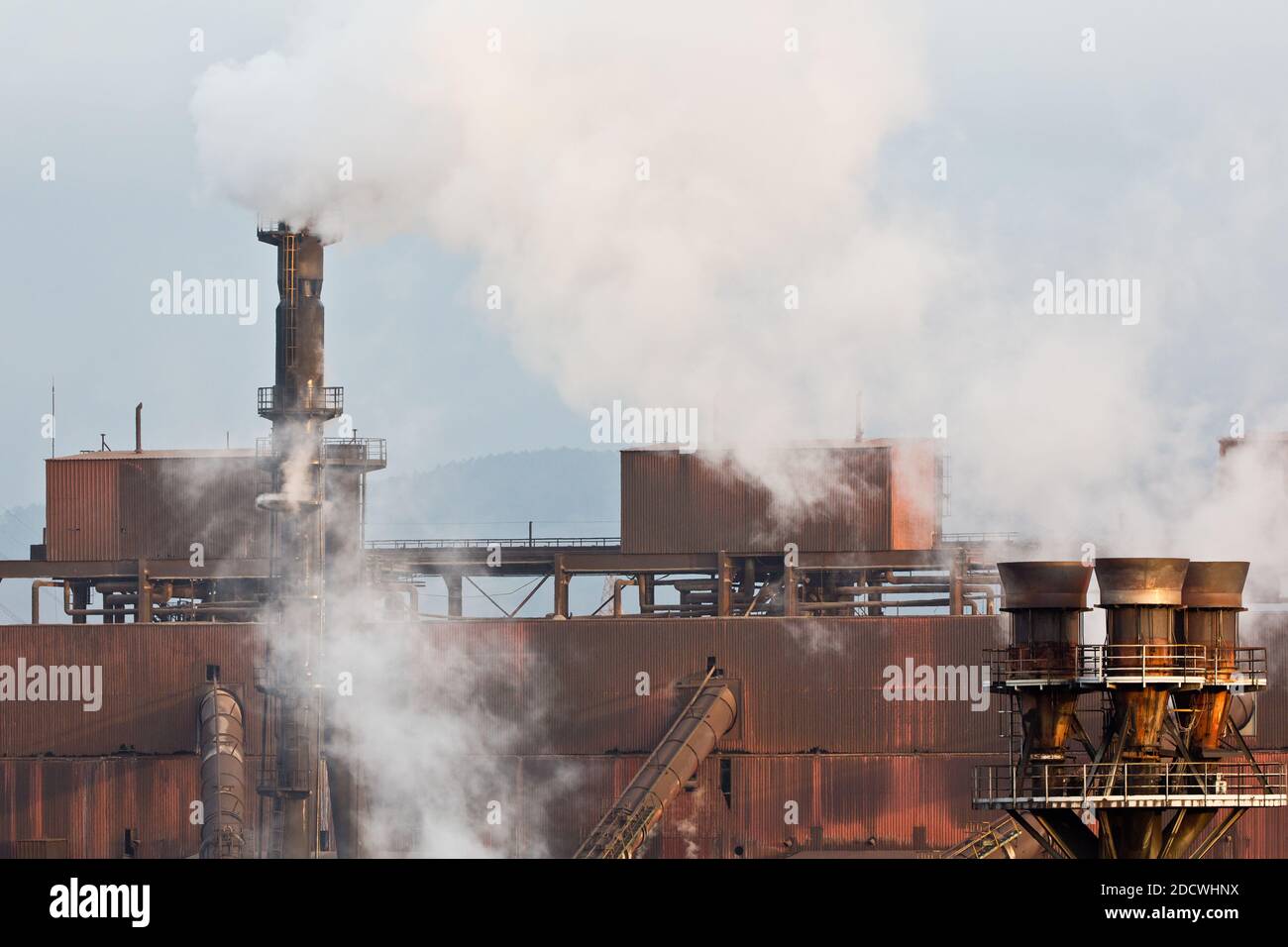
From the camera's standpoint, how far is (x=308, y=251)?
62.6m

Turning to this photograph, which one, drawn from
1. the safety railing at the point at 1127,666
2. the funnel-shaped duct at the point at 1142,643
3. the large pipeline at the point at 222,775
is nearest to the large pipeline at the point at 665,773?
the large pipeline at the point at 222,775

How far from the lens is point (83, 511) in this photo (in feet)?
262

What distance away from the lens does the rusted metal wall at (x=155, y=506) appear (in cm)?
7784

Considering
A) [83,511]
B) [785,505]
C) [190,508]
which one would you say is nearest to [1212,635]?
[785,505]

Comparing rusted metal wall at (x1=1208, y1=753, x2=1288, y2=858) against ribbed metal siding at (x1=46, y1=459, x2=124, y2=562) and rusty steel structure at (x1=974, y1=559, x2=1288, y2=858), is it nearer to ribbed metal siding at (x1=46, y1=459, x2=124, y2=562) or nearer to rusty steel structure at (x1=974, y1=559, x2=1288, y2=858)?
rusty steel structure at (x1=974, y1=559, x2=1288, y2=858)

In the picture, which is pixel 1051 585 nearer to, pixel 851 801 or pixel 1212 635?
pixel 1212 635

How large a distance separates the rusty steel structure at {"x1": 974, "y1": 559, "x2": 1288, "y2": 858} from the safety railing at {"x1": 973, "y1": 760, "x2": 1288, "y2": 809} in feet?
0.11

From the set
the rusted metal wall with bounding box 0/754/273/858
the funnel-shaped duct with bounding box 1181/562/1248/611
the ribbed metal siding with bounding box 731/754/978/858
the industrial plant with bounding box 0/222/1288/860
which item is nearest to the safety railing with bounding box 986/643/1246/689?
the funnel-shaped duct with bounding box 1181/562/1248/611

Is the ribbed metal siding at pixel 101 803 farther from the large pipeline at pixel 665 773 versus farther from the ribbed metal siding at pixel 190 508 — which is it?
the large pipeline at pixel 665 773

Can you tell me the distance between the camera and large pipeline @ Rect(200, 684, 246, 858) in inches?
2576

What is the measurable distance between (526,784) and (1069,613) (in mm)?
29715

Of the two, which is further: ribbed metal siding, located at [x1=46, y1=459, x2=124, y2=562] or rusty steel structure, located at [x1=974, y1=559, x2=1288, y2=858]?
ribbed metal siding, located at [x1=46, y1=459, x2=124, y2=562]

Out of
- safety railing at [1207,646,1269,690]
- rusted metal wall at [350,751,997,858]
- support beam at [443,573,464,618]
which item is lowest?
rusted metal wall at [350,751,997,858]
